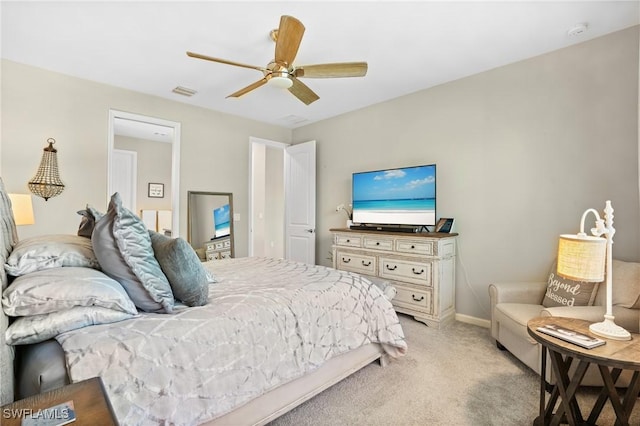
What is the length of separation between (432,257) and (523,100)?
71.2 inches

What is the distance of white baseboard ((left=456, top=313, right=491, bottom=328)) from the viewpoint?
3.23m

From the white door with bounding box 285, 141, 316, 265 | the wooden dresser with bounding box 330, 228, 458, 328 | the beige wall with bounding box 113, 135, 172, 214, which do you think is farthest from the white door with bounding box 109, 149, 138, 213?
the wooden dresser with bounding box 330, 228, 458, 328

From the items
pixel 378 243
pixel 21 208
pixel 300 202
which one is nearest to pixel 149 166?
pixel 300 202

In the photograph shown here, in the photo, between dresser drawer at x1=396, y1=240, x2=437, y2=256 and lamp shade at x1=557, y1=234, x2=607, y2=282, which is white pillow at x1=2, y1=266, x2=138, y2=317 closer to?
lamp shade at x1=557, y1=234, x2=607, y2=282

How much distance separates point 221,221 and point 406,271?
2.86 metres

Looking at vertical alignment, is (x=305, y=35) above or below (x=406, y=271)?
above

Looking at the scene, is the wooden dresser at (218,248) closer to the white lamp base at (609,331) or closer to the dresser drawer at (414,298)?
the dresser drawer at (414,298)

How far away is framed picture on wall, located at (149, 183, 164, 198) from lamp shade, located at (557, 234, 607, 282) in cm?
645

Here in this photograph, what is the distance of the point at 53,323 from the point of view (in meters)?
1.21

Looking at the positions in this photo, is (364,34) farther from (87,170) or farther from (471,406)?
(87,170)

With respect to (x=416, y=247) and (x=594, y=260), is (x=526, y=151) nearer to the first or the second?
(x=416, y=247)

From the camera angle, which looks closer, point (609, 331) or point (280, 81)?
point (609, 331)

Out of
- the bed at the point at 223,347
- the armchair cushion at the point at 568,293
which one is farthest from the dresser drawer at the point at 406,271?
the bed at the point at 223,347

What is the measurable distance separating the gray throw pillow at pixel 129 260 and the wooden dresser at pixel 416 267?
228 centimetres
